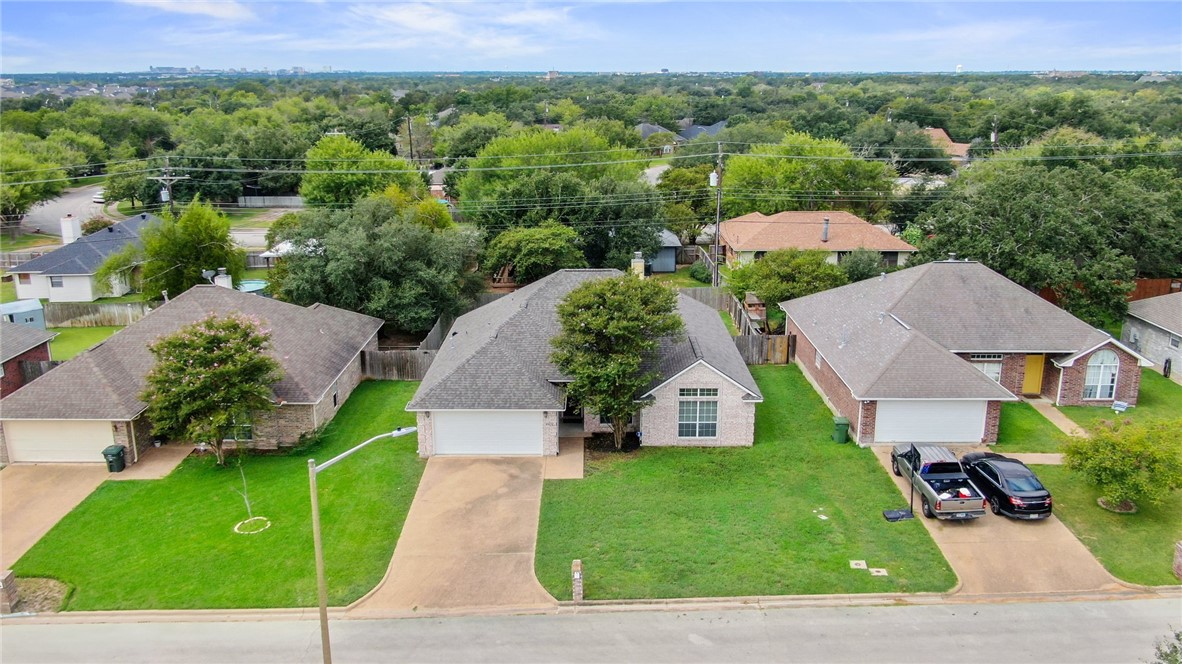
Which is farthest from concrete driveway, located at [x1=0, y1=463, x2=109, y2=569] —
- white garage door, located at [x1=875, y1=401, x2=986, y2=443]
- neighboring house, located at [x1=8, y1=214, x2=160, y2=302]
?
white garage door, located at [x1=875, y1=401, x2=986, y2=443]

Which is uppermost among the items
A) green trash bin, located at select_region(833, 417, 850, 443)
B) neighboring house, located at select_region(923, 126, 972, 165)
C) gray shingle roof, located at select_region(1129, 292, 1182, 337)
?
neighboring house, located at select_region(923, 126, 972, 165)

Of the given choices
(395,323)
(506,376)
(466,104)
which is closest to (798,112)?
(466,104)

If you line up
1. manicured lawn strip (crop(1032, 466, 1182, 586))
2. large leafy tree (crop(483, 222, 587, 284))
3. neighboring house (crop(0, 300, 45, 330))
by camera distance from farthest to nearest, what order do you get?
large leafy tree (crop(483, 222, 587, 284))
neighboring house (crop(0, 300, 45, 330))
manicured lawn strip (crop(1032, 466, 1182, 586))

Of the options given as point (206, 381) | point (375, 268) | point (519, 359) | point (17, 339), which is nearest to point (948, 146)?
point (375, 268)

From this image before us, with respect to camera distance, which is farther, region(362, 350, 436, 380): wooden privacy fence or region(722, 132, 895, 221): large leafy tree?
region(722, 132, 895, 221): large leafy tree

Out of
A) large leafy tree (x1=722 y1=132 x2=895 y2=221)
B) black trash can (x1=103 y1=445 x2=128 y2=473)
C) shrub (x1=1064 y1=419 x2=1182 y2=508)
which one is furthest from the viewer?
large leafy tree (x1=722 y1=132 x2=895 y2=221)

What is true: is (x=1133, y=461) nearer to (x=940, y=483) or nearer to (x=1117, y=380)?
(x=940, y=483)

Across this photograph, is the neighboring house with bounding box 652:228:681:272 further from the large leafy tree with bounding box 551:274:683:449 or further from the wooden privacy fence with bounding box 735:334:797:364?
the large leafy tree with bounding box 551:274:683:449

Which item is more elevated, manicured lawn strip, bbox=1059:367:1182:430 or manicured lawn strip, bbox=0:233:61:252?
manicured lawn strip, bbox=0:233:61:252
